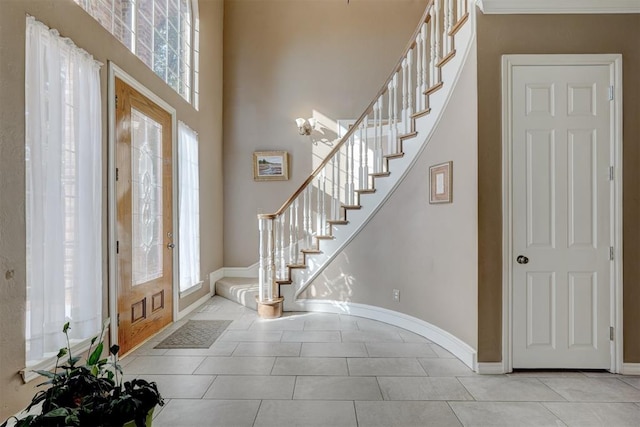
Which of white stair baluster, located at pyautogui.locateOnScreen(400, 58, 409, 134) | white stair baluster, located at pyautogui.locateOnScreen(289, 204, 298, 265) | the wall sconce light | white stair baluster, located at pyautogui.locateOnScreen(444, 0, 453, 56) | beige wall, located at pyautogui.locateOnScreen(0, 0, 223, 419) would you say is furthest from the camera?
the wall sconce light

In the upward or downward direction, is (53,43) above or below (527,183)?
above

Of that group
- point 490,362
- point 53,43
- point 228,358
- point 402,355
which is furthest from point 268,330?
point 53,43

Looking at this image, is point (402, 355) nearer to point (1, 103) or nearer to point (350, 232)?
point (350, 232)

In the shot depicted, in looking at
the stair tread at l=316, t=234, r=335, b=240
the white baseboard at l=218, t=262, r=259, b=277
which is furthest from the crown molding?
the white baseboard at l=218, t=262, r=259, b=277

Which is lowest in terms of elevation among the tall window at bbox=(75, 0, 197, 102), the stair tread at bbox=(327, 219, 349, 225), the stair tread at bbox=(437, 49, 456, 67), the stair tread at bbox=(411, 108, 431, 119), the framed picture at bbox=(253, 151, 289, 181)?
the stair tread at bbox=(327, 219, 349, 225)

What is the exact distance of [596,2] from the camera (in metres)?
2.57

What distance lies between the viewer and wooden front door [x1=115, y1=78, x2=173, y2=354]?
9.63 feet

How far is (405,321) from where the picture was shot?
3.62 meters

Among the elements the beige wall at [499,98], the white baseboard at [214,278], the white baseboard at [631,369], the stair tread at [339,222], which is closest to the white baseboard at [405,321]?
the beige wall at [499,98]

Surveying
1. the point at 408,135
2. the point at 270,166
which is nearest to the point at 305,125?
the point at 270,166

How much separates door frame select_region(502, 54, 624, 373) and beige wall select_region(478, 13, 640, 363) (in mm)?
44

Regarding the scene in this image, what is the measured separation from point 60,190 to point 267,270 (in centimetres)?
239

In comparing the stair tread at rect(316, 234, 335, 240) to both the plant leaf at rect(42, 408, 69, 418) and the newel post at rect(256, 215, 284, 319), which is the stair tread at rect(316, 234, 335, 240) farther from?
the plant leaf at rect(42, 408, 69, 418)

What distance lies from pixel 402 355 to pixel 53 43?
3.53 metres
